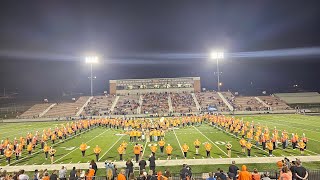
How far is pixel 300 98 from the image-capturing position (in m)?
67.4

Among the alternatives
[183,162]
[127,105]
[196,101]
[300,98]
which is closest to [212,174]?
[183,162]

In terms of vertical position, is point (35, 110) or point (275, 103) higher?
point (275, 103)

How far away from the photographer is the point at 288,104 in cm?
6259

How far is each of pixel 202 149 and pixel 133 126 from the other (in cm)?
1048

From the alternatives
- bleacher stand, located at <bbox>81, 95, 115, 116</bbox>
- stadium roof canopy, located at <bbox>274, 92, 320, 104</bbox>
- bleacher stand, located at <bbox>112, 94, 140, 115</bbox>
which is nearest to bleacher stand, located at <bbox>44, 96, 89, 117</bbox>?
bleacher stand, located at <bbox>81, 95, 115, 116</bbox>

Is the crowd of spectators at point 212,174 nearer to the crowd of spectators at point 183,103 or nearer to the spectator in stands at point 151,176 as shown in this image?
the spectator in stands at point 151,176

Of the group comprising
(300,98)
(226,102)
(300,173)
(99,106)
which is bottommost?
(300,173)

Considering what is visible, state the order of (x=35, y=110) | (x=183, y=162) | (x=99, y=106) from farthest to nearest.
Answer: (x=99, y=106), (x=35, y=110), (x=183, y=162)

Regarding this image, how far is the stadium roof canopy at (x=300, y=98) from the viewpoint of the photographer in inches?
2542

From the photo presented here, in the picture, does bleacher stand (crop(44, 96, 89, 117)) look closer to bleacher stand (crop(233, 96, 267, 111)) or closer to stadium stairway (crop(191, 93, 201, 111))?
stadium stairway (crop(191, 93, 201, 111))

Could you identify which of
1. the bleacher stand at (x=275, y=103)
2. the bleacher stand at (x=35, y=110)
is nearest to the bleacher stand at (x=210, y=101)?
the bleacher stand at (x=275, y=103)

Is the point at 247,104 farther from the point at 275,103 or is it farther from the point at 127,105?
the point at 127,105

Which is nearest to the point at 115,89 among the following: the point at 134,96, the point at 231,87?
the point at 134,96

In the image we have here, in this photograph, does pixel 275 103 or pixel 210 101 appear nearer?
pixel 275 103
